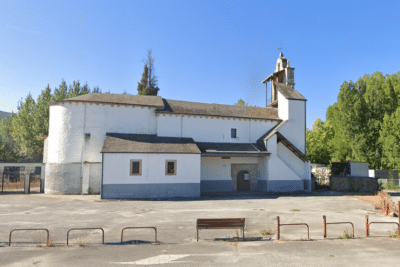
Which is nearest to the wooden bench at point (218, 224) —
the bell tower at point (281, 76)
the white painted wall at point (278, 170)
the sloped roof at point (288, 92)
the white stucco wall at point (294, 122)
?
the white painted wall at point (278, 170)

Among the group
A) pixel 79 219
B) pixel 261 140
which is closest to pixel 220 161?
pixel 261 140

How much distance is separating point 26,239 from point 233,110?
24.4 meters

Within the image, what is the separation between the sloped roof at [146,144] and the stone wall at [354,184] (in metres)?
17.0

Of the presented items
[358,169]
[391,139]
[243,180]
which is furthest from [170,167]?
[391,139]

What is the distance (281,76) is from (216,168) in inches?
616

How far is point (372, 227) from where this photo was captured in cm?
1310

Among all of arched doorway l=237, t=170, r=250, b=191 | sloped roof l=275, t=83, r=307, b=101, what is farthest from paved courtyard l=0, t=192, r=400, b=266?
sloped roof l=275, t=83, r=307, b=101

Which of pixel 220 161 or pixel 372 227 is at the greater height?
pixel 220 161

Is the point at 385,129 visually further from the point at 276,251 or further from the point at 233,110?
the point at 276,251

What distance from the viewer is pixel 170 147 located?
2530cm

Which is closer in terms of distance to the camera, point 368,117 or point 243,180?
point 243,180

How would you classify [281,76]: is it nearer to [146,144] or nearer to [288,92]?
[288,92]

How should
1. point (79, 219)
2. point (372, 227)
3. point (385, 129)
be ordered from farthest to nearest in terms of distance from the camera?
1. point (385, 129)
2. point (79, 219)
3. point (372, 227)

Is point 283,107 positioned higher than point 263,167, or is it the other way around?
point 283,107
